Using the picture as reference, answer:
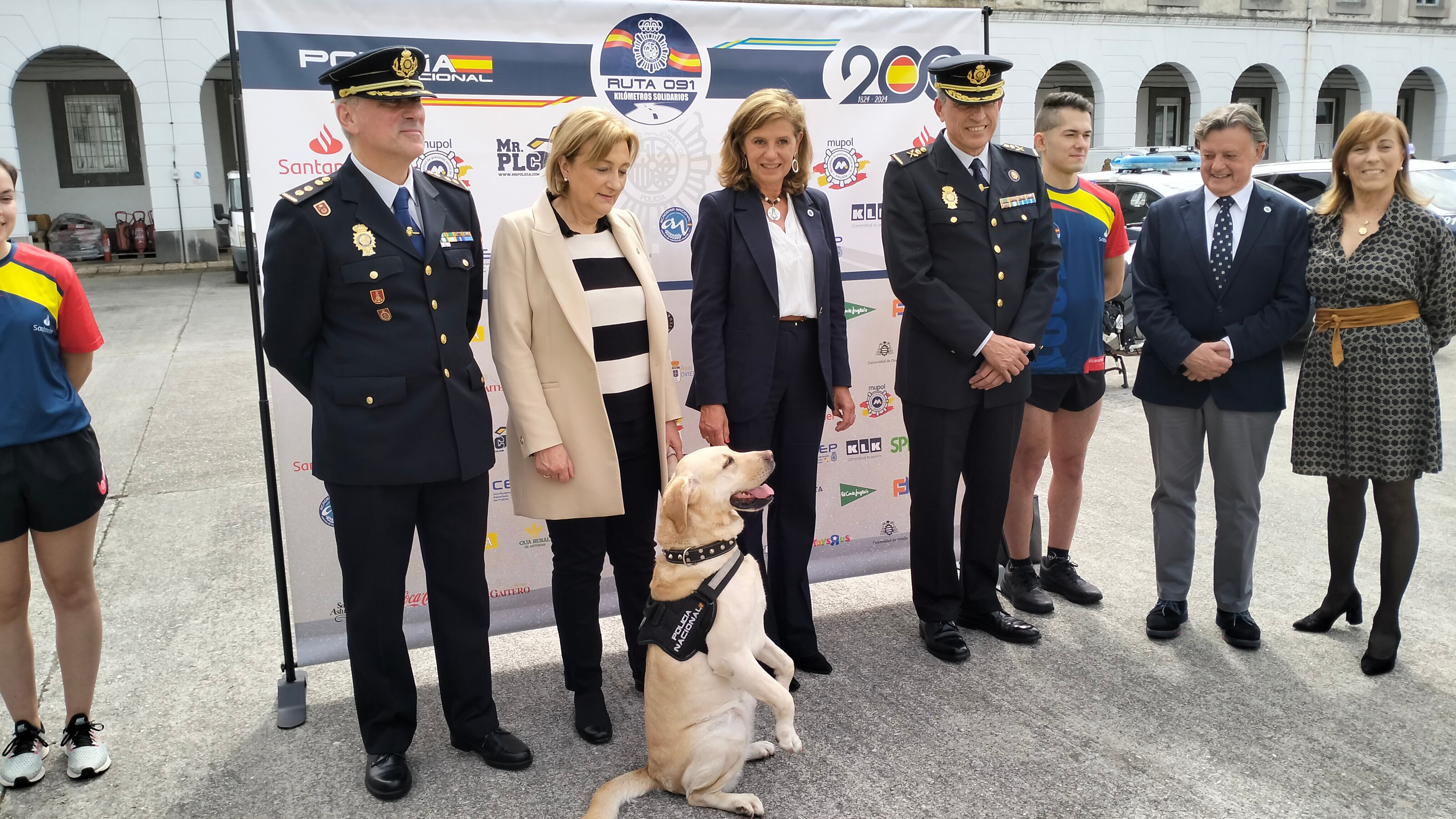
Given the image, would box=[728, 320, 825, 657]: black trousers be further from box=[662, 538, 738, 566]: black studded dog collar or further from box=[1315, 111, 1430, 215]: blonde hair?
box=[1315, 111, 1430, 215]: blonde hair

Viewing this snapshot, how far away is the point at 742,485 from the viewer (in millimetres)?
2965

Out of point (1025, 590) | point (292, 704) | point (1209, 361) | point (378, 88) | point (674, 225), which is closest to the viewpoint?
point (378, 88)

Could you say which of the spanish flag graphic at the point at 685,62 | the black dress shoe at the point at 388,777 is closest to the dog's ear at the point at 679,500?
the black dress shoe at the point at 388,777

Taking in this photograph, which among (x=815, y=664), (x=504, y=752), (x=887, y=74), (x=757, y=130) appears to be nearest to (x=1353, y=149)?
(x=887, y=74)

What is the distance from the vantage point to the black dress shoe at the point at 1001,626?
13.1 ft

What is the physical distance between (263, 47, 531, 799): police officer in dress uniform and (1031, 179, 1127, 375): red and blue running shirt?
94.1 inches

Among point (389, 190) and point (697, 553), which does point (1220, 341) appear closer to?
point (697, 553)

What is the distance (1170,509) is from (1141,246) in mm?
1059

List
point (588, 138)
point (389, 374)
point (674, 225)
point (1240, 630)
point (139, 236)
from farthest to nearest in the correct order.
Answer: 1. point (139, 236)
2. point (674, 225)
3. point (1240, 630)
4. point (588, 138)
5. point (389, 374)

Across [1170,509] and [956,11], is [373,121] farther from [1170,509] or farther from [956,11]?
[1170,509]

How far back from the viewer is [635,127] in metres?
3.95

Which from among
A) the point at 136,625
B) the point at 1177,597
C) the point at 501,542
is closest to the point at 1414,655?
the point at 1177,597

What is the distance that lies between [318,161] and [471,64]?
25.2 inches

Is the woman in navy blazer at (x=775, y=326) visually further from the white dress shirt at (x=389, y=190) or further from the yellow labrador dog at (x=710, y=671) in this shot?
the white dress shirt at (x=389, y=190)
